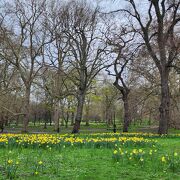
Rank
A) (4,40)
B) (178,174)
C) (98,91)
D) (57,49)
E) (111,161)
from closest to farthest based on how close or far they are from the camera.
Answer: (178,174) < (111,161) < (4,40) < (57,49) < (98,91)

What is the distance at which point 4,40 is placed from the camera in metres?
23.5

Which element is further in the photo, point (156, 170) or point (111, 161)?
point (111, 161)

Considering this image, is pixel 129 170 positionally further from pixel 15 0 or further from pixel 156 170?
pixel 15 0

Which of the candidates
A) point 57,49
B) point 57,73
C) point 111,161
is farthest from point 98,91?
point 111,161

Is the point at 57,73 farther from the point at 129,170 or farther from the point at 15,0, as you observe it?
the point at 129,170

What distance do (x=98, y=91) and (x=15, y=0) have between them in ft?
96.4

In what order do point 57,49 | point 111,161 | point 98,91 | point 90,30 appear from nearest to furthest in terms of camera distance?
point 111,161 < point 90,30 < point 57,49 < point 98,91

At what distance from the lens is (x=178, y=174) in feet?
20.3

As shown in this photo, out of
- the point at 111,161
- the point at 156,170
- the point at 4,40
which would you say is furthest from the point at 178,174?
the point at 4,40

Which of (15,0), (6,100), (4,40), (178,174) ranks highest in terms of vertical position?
(15,0)

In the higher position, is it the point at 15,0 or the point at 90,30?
the point at 15,0

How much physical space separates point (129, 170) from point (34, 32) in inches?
783

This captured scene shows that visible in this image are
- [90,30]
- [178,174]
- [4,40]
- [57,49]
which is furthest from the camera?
[57,49]

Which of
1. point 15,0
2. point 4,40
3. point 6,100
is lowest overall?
point 6,100
